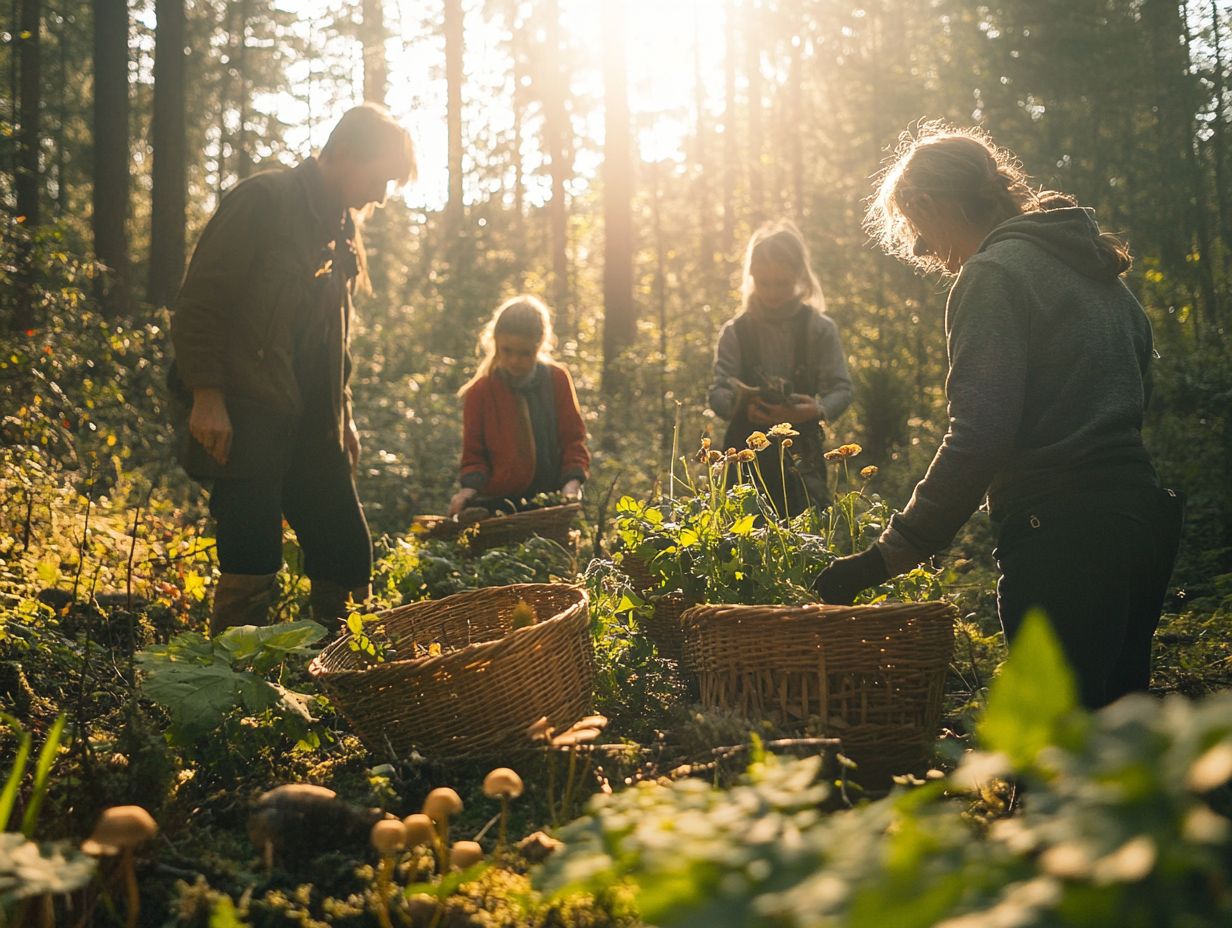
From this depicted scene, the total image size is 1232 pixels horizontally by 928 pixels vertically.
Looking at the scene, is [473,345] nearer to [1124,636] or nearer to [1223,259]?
[1223,259]

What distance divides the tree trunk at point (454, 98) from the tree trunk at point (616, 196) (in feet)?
25.1

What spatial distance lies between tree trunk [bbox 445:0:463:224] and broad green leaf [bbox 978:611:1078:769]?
20682 mm

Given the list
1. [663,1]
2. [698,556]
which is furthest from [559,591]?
[663,1]

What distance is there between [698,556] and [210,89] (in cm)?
2497

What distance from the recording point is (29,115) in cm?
1377

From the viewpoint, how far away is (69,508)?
6062 mm

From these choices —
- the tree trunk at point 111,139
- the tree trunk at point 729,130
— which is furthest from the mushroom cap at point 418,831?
the tree trunk at point 729,130

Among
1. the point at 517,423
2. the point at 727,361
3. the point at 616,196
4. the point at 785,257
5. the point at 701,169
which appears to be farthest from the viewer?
the point at 701,169

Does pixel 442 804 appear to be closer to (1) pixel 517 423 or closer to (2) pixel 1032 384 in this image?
(2) pixel 1032 384

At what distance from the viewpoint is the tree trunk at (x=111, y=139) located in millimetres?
11195

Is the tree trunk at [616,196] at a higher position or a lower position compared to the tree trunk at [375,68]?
lower

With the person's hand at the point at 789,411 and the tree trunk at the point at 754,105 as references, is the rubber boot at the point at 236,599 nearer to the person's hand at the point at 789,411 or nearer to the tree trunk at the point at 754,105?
the person's hand at the point at 789,411

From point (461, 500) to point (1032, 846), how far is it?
475cm

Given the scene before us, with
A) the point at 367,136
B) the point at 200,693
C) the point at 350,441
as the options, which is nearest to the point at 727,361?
the point at 350,441
